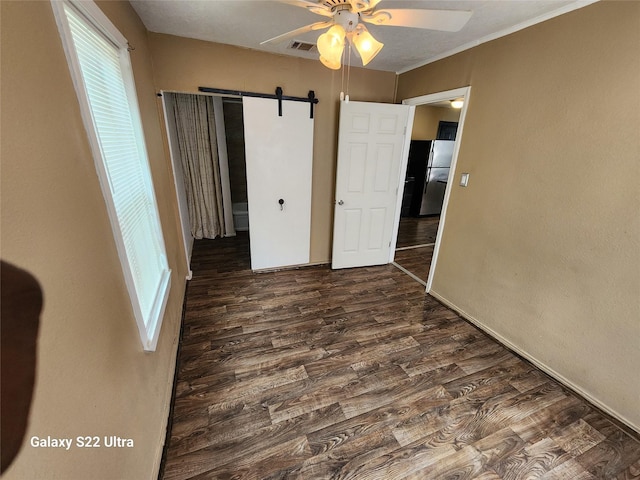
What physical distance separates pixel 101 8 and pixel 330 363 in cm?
235

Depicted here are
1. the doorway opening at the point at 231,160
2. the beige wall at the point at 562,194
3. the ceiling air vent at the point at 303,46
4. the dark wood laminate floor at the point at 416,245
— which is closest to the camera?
the beige wall at the point at 562,194

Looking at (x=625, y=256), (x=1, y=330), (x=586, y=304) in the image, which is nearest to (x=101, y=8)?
(x=1, y=330)

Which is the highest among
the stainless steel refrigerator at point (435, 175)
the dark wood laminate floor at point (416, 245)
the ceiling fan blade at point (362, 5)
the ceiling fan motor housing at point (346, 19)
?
the ceiling fan blade at point (362, 5)

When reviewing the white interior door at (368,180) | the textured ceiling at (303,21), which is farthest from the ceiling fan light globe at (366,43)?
the white interior door at (368,180)

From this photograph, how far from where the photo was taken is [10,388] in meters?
0.48

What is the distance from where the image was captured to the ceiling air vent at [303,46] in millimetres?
2278

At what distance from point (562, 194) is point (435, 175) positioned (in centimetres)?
390

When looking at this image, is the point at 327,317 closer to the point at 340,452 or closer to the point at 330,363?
the point at 330,363

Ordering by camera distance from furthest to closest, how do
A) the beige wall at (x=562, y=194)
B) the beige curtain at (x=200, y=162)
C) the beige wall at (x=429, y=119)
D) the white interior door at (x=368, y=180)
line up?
the beige wall at (x=429, y=119), the beige curtain at (x=200, y=162), the white interior door at (x=368, y=180), the beige wall at (x=562, y=194)

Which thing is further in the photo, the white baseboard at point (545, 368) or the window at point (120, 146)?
the white baseboard at point (545, 368)

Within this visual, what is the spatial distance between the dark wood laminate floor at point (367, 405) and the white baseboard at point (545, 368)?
0.06m

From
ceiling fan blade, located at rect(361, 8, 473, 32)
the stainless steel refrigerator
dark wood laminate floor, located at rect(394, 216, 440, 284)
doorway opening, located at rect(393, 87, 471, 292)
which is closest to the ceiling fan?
ceiling fan blade, located at rect(361, 8, 473, 32)

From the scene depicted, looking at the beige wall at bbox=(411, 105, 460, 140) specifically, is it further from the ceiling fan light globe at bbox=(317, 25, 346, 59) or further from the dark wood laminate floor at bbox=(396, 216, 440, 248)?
the ceiling fan light globe at bbox=(317, 25, 346, 59)

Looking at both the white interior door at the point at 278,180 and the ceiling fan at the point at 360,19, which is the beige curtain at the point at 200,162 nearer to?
the white interior door at the point at 278,180
